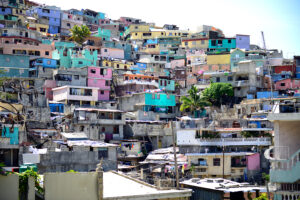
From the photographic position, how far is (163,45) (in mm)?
76062

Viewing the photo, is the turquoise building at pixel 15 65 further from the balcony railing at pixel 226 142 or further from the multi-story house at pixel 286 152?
the multi-story house at pixel 286 152

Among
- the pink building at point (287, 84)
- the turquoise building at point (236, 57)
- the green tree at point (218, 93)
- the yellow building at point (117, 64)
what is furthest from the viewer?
the yellow building at point (117, 64)

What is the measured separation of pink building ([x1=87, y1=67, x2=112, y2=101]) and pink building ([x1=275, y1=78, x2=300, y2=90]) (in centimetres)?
1989

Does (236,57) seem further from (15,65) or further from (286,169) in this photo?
(286,169)

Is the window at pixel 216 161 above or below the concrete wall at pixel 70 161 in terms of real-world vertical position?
below

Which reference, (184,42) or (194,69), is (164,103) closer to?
(194,69)

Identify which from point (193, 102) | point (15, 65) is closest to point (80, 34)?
point (15, 65)

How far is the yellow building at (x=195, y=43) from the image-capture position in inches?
2810

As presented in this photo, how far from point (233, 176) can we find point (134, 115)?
14.7 metres

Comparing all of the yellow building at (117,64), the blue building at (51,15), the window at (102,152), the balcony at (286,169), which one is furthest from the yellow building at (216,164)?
the blue building at (51,15)

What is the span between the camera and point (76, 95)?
158ft

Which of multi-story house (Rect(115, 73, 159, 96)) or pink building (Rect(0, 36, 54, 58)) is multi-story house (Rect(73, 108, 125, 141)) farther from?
pink building (Rect(0, 36, 54, 58))

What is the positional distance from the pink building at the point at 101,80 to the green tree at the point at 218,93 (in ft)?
37.2

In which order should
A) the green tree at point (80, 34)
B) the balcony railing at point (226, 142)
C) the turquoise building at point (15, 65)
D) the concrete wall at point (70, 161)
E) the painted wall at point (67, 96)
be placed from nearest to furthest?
the concrete wall at point (70, 161), the balcony railing at point (226, 142), the painted wall at point (67, 96), the turquoise building at point (15, 65), the green tree at point (80, 34)
